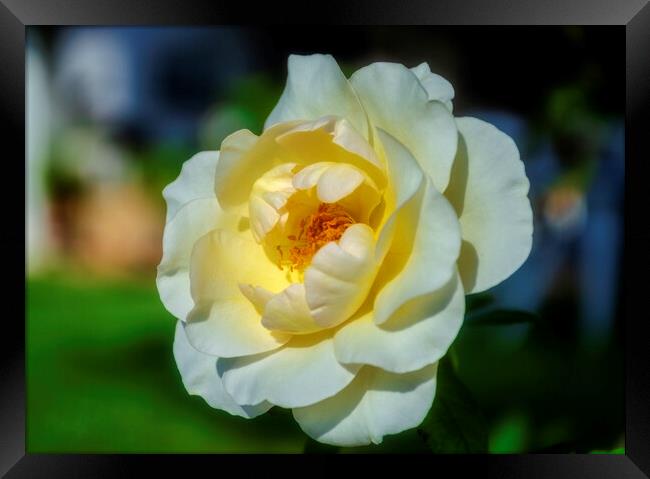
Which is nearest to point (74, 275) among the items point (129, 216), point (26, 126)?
point (129, 216)

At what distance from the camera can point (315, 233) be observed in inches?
28.6

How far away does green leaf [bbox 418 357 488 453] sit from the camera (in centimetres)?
76

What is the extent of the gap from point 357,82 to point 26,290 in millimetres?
584

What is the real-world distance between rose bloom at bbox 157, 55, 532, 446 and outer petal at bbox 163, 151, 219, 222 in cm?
1

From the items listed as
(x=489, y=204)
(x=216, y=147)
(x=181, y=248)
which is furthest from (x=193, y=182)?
(x=216, y=147)

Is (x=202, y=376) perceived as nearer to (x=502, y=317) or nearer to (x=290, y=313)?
(x=290, y=313)

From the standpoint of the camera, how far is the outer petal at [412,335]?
59cm

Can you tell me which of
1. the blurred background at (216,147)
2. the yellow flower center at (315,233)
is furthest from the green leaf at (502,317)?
the yellow flower center at (315,233)

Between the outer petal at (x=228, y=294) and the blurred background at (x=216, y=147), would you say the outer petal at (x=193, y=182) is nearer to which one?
the outer petal at (x=228, y=294)

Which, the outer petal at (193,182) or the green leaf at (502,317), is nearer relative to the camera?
the outer petal at (193,182)

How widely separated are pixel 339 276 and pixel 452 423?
9.5 inches

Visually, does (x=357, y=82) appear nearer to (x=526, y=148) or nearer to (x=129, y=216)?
(x=526, y=148)

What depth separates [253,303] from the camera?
68cm

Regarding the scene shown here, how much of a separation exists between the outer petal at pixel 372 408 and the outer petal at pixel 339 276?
7 centimetres
